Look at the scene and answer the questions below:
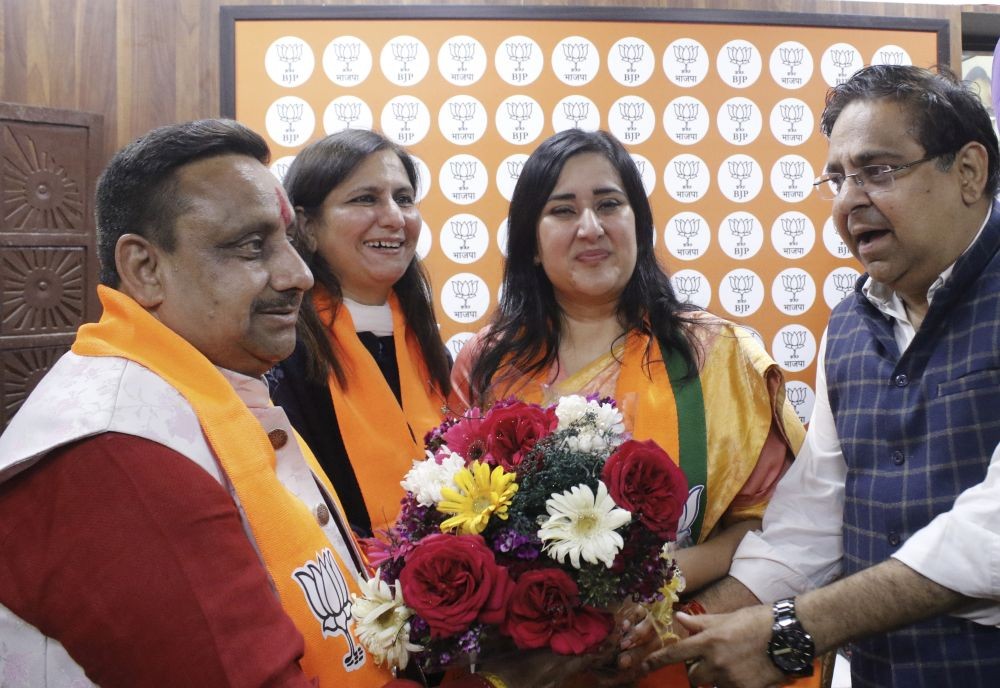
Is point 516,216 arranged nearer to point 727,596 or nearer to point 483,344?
point 483,344

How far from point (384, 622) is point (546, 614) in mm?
275

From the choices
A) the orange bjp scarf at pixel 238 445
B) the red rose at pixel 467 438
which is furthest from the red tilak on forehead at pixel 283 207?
the red rose at pixel 467 438

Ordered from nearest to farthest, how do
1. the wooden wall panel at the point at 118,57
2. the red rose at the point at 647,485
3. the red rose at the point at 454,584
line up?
the red rose at the point at 454,584
the red rose at the point at 647,485
the wooden wall panel at the point at 118,57

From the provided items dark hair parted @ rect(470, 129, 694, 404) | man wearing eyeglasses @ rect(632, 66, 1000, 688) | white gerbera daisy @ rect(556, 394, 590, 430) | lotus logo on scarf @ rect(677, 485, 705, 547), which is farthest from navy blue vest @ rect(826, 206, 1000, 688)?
white gerbera daisy @ rect(556, 394, 590, 430)

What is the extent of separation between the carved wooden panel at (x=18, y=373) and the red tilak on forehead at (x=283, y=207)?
175 centimetres

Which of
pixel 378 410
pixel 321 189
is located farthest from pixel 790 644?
pixel 321 189

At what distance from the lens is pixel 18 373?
9.26ft

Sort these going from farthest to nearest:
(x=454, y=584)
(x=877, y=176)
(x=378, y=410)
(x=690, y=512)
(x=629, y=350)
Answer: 1. (x=378, y=410)
2. (x=629, y=350)
3. (x=690, y=512)
4. (x=877, y=176)
5. (x=454, y=584)

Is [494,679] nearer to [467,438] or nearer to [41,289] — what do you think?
[467,438]

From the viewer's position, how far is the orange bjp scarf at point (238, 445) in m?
1.31

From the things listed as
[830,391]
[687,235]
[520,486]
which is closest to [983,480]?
[830,391]

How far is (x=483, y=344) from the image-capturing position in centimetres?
242

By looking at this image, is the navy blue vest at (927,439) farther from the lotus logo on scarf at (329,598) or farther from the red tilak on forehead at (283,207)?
the red tilak on forehead at (283,207)

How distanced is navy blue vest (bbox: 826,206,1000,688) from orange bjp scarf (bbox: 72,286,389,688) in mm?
1131
